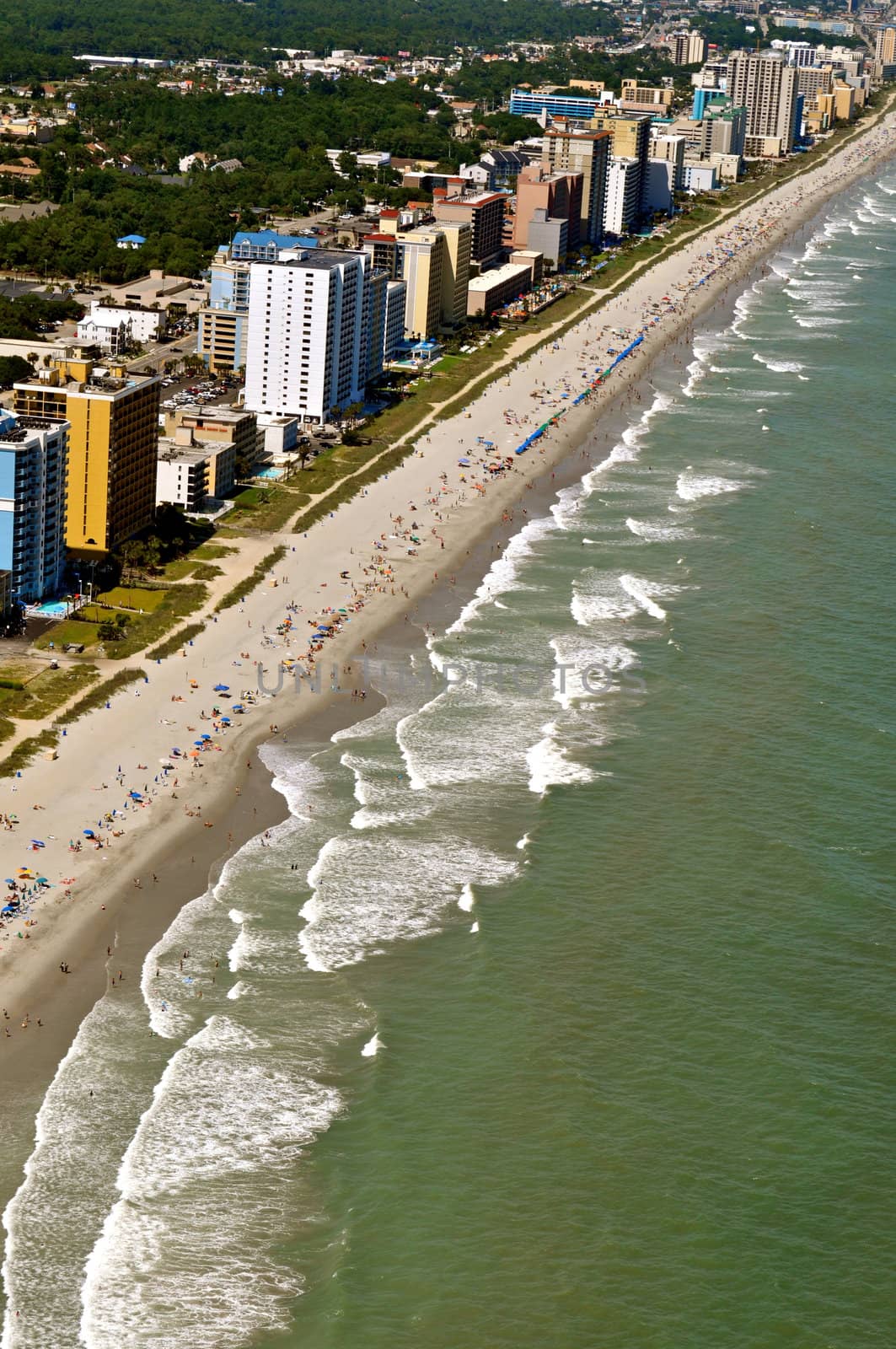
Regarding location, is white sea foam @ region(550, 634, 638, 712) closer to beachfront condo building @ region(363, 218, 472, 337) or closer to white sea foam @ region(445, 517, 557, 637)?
white sea foam @ region(445, 517, 557, 637)

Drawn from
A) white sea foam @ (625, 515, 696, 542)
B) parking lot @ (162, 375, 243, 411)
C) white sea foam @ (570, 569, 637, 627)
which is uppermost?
parking lot @ (162, 375, 243, 411)

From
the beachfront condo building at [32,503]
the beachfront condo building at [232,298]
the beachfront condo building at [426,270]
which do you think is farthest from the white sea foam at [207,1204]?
the beachfront condo building at [426,270]

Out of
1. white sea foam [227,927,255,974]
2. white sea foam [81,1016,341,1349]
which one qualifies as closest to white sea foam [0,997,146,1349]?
white sea foam [81,1016,341,1349]

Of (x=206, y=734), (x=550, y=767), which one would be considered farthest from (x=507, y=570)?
(x=206, y=734)

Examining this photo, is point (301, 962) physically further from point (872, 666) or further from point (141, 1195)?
point (872, 666)

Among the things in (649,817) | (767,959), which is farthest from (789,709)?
(767,959)

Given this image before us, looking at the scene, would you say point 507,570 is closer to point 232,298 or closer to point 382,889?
point 382,889

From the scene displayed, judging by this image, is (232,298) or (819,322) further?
(819,322)
